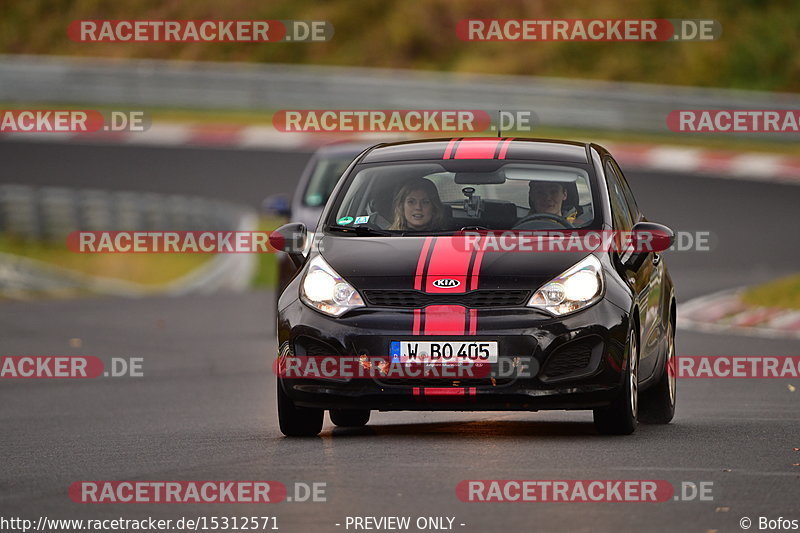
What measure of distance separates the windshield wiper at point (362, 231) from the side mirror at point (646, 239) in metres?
1.29

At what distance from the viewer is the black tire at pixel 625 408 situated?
9.81m

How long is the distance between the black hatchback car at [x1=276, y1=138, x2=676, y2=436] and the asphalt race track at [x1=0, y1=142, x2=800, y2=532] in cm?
29

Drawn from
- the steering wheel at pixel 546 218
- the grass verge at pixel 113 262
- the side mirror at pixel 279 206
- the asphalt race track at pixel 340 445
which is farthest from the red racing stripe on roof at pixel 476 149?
the grass verge at pixel 113 262

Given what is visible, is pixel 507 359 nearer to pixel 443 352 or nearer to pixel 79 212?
pixel 443 352

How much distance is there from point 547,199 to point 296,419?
1.83 m

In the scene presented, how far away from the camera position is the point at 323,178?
17.6 metres

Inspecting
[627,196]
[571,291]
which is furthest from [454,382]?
[627,196]

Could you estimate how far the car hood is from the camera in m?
9.64

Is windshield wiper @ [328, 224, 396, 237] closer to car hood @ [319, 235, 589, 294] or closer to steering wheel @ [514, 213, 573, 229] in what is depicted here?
car hood @ [319, 235, 589, 294]

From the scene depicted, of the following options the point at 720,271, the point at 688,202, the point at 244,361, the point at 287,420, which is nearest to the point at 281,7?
the point at 688,202

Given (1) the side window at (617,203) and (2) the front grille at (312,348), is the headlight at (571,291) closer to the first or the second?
(1) the side window at (617,203)

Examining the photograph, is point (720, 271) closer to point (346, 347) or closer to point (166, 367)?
point (166, 367)

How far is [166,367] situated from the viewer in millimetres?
15836

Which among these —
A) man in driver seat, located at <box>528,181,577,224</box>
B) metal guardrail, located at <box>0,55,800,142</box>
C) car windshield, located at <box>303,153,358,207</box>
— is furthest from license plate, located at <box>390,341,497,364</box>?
metal guardrail, located at <box>0,55,800,142</box>
